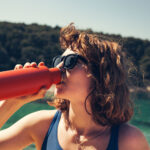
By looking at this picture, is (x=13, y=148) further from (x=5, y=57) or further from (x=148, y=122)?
(x=5, y=57)

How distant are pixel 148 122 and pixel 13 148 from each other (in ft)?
43.1

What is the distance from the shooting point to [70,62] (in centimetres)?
184

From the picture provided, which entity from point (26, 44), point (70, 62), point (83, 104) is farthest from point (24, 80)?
point (26, 44)

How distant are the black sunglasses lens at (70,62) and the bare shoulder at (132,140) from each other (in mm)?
583

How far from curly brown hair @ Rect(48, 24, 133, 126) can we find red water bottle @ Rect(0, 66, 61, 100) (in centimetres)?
37

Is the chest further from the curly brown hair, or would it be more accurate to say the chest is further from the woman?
the curly brown hair

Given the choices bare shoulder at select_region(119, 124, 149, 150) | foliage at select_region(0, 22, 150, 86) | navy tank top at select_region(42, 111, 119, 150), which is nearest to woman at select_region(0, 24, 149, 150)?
navy tank top at select_region(42, 111, 119, 150)

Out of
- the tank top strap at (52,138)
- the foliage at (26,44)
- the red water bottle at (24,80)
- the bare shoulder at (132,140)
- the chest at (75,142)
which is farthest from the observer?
the foliage at (26,44)

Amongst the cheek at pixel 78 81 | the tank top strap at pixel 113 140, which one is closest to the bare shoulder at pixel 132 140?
the tank top strap at pixel 113 140

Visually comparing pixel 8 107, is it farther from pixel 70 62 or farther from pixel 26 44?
pixel 26 44

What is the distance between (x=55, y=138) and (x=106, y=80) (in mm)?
567

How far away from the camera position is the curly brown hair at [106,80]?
6.15 ft

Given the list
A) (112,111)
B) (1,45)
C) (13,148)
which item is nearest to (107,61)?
(112,111)

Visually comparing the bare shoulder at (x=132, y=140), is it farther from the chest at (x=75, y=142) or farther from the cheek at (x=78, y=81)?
the cheek at (x=78, y=81)
